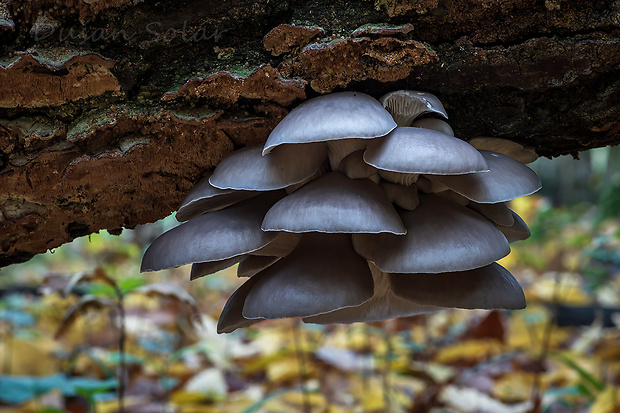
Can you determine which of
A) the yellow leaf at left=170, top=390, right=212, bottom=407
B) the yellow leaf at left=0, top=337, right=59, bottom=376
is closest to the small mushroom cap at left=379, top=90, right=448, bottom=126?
the yellow leaf at left=170, top=390, right=212, bottom=407

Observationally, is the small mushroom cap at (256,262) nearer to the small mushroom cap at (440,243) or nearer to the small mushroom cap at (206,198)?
the small mushroom cap at (206,198)

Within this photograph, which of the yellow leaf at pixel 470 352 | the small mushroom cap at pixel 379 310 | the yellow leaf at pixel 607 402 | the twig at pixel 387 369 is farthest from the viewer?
the yellow leaf at pixel 470 352

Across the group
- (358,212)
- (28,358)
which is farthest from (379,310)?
(28,358)

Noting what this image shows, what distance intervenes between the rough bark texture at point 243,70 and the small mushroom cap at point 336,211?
0.24 m

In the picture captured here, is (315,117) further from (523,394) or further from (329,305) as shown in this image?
(523,394)

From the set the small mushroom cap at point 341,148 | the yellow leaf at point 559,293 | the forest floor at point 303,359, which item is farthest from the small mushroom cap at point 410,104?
the yellow leaf at point 559,293

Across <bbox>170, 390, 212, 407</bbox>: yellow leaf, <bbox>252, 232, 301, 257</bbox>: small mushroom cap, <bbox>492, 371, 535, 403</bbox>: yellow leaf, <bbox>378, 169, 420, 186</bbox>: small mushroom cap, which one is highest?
<bbox>378, 169, 420, 186</bbox>: small mushroom cap

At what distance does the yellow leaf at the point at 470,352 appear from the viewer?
3141 mm

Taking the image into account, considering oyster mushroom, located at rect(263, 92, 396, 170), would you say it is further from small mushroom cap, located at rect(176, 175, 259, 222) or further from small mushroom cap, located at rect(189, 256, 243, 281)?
small mushroom cap, located at rect(189, 256, 243, 281)

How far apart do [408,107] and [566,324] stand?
12.4 feet

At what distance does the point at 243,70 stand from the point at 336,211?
40 cm

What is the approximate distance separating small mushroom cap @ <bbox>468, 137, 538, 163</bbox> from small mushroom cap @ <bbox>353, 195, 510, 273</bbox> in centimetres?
23

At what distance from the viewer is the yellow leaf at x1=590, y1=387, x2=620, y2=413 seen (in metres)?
1.89

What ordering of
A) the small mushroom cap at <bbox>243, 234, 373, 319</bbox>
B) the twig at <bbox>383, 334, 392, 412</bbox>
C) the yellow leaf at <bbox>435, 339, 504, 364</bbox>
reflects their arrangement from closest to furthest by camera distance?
the small mushroom cap at <bbox>243, 234, 373, 319</bbox> → the twig at <bbox>383, 334, 392, 412</bbox> → the yellow leaf at <bbox>435, 339, 504, 364</bbox>
